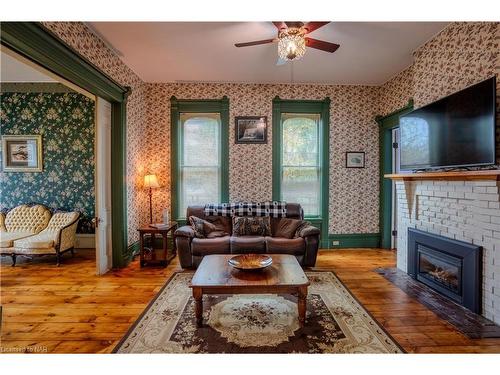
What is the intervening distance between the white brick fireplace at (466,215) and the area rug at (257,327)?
115 centimetres

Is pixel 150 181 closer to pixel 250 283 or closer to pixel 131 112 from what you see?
pixel 131 112

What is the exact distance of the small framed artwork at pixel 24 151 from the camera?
4.76 meters

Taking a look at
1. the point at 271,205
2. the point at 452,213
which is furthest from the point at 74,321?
the point at 452,213

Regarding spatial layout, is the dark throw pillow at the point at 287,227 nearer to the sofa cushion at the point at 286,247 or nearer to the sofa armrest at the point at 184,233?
the sofa cushion at the point at 286,247

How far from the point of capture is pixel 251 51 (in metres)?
3.61

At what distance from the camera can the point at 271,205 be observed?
174 inches

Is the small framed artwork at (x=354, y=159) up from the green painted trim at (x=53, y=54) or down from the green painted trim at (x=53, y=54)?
down

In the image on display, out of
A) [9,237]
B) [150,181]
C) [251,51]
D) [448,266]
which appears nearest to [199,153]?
[150,181]

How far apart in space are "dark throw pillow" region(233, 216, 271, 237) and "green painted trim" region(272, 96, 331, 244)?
851 mm

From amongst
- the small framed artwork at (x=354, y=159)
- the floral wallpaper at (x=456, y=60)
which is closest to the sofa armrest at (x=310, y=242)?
the small framed artwork at (x=354, y=159)

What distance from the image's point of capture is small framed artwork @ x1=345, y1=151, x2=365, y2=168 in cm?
500

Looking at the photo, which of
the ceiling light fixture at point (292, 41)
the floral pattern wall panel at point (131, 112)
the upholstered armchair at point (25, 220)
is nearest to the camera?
the ceiling light fixture at point (292, 41)

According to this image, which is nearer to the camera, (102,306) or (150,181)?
(102,306)

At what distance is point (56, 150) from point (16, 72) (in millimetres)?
1314
